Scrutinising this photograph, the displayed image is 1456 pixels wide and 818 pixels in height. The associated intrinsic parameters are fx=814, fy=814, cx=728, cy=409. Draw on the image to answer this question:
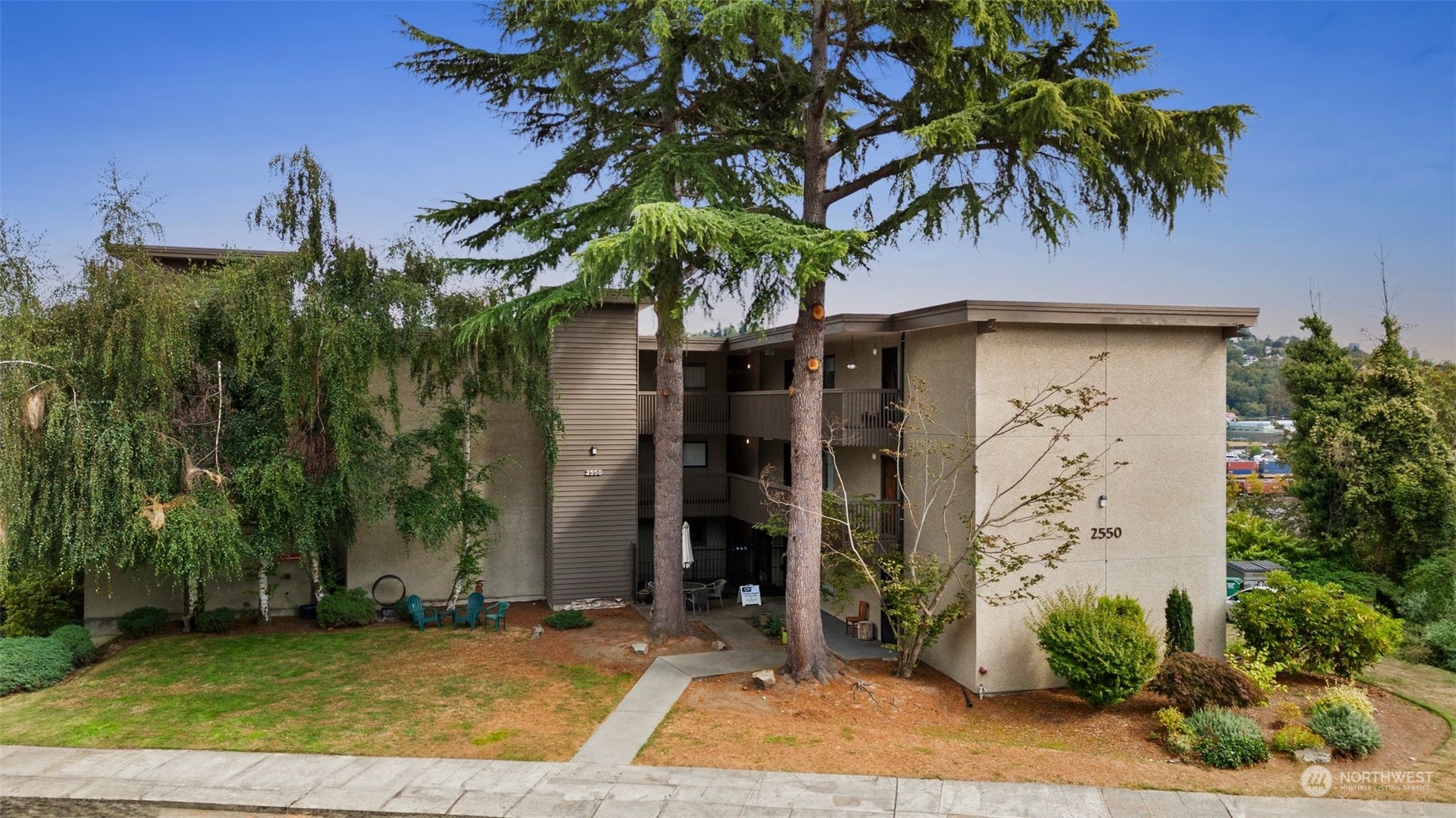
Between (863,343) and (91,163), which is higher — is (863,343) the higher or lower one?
the lower one

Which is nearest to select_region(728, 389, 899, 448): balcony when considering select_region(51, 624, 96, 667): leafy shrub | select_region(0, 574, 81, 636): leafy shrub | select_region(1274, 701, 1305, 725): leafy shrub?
select_region(1274, 701, 1305, 725): leafy shrub

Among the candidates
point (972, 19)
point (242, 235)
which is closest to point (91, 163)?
point (242, 235)

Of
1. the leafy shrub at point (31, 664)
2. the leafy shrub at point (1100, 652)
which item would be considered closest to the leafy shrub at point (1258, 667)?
the leafy shrub at point (1100, 652)

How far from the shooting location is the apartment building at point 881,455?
14242 mm

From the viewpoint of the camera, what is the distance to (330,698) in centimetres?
1348

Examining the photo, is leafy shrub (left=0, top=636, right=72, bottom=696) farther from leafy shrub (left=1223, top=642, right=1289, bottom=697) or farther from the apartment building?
leafy shrub (left=1223, top=642, right=1289, bottom=697)

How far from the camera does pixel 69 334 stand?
13727 mm

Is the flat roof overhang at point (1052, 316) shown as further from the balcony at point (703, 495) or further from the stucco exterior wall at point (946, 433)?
the balcony at point (703, 495)

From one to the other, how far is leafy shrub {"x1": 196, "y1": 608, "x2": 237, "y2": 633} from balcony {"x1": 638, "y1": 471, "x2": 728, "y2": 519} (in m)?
9.93

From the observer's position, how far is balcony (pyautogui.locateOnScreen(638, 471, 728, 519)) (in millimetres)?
22969

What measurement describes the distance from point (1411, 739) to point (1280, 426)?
18.3m

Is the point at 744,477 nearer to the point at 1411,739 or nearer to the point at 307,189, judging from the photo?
the point at 307,189

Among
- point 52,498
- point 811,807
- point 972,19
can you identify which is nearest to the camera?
point 811,807

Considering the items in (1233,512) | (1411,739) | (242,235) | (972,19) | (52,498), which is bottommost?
(1411,739)
